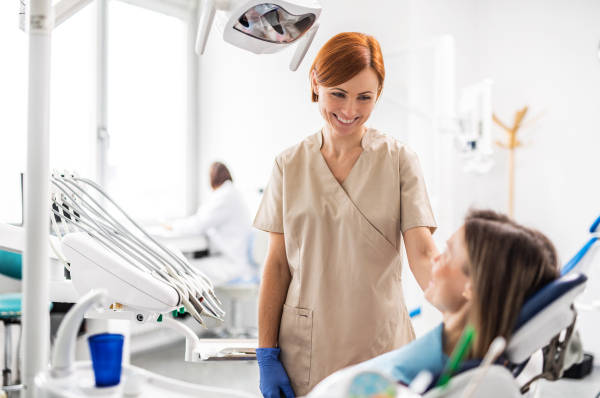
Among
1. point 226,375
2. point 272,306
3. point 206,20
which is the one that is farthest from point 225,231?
point 206,20

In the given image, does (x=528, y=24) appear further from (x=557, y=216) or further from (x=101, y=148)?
(x=101, y=148)

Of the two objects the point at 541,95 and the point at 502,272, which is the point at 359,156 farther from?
the point at 541,95

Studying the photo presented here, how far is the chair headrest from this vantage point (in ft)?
2.65

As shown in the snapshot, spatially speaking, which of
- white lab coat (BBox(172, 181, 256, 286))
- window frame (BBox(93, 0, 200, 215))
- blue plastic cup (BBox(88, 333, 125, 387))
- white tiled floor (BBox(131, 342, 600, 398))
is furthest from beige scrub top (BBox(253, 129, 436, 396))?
window frame (BBox(93, 0, 200, 215))

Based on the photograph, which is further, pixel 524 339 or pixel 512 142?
pixel 512 142

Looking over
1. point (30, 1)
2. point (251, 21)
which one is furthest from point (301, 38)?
point (30, 1)

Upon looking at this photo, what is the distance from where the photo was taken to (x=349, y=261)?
124cm

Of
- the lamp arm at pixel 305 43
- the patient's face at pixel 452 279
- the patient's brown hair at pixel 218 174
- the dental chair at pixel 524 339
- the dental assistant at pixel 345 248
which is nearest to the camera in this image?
the dental chair at pixel 524 339

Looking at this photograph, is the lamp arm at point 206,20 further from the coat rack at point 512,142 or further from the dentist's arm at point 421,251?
the coat rack at point 512,142

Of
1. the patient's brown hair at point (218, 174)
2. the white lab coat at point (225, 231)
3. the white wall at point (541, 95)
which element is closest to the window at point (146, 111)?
the white lab coat at point (225, 231)

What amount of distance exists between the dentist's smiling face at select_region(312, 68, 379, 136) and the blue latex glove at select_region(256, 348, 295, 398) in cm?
53

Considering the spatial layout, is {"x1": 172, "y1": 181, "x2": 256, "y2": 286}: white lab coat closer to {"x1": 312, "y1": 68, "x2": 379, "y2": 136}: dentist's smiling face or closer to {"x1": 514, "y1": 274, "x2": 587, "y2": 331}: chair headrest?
{"x1": 312, "y1": 68, "x2": 379, "y2": 136}: dentist's smiling face

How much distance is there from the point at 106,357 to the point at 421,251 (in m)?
0.69

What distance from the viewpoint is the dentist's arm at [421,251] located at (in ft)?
3.94
